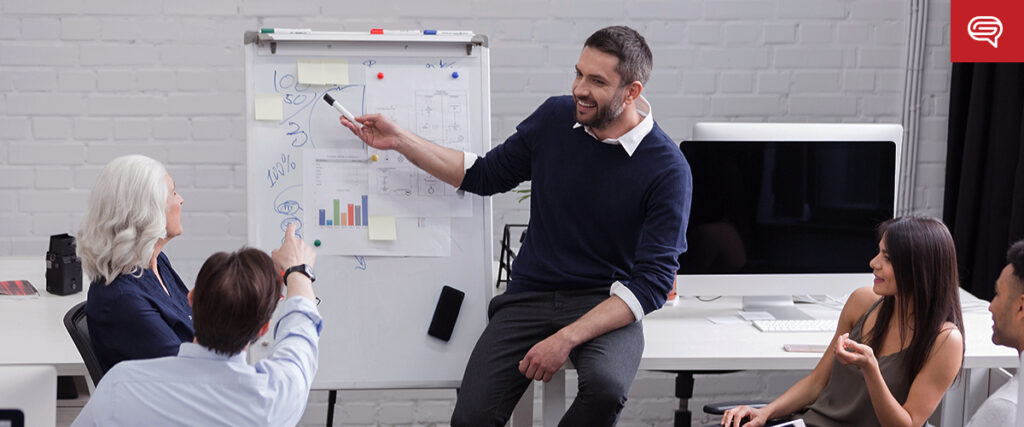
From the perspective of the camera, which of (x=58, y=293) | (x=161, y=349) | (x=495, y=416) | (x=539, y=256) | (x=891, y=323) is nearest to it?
(x=161, y=349)

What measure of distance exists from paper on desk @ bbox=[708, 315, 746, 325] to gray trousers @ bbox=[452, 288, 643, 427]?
348 millimetres

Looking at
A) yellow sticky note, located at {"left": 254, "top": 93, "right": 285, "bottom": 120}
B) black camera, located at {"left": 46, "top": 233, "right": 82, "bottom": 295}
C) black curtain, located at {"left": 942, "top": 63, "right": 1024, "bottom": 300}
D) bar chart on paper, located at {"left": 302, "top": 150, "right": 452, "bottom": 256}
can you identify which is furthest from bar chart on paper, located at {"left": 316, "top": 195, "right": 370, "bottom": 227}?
black curtain, located at {"left": 942, "top": 63, "right": 1024, "bottom": 300}

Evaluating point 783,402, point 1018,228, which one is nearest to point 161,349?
point 783,402

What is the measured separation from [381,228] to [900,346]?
1202mm

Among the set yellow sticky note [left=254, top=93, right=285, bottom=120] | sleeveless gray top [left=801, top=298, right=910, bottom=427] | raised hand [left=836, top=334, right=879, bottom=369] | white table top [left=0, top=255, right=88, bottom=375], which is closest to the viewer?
raised hand [left=836, top=334, right=879, bottom=369]

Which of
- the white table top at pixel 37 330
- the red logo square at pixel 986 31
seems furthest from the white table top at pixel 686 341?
the red logo square at pixel 986 31

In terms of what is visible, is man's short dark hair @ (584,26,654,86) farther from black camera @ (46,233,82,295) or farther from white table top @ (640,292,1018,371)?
black camera @ (46,233,82,295)

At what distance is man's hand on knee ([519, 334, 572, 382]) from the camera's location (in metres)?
2.05

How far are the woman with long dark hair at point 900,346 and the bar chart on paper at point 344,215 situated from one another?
3.24 ft

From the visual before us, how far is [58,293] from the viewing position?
101 inches

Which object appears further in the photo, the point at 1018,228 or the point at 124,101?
the point at 124,101

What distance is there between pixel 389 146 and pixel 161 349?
75cm

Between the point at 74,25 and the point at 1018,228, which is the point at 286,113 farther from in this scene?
the point at 1018,228

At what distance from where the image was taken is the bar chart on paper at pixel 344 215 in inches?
90.4
